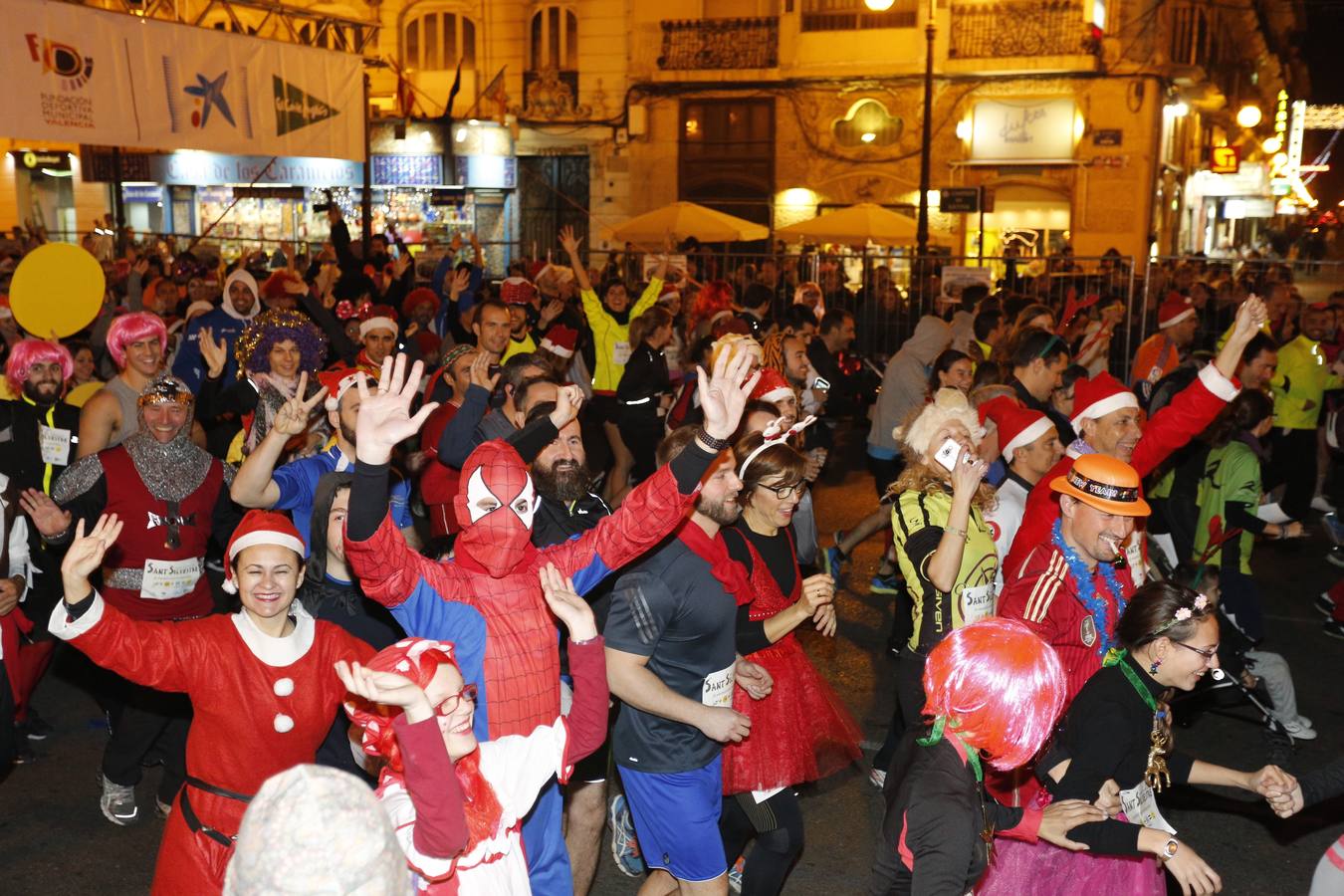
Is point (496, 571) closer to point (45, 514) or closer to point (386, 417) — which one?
point (386, 417)

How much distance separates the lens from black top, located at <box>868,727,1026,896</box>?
2891mm

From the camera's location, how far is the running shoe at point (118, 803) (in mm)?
5555

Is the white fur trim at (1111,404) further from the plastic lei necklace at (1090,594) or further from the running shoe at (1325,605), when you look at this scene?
the running shoe at (1325,605)

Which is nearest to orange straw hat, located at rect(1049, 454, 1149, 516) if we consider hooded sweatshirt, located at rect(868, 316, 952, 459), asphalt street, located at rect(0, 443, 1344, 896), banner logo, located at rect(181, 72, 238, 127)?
asphalt street, located at rect(0, 443, 1344, 896)

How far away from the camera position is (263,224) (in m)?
27.8

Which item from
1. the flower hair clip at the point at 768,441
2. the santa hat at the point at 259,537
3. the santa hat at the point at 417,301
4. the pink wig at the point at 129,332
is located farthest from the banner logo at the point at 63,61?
the flower hair clip at the point at 768,441

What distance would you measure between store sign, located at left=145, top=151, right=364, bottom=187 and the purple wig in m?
13.1

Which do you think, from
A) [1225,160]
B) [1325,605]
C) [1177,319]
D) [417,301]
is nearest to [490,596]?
[1325,605]

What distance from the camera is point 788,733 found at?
4426 millimetres

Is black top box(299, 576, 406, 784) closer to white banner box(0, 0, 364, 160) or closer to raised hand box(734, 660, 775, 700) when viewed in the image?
raised hand box(734, 660, 775, 700)

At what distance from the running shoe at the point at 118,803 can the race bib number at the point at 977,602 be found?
12.3 ft

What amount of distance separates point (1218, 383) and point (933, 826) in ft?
10.5

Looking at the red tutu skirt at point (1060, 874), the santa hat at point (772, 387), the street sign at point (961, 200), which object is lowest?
the red tutu skirt at point (1060, 874)

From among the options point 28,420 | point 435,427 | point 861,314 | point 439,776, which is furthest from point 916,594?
point 861,314
